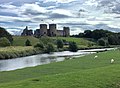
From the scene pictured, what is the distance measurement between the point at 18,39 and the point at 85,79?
17180 centimetres

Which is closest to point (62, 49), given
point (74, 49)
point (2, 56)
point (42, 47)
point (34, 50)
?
point (74, 49)

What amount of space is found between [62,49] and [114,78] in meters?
138

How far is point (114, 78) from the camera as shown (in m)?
25.1

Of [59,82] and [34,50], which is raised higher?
[59,82]

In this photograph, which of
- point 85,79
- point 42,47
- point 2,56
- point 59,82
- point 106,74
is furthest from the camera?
point 42,47

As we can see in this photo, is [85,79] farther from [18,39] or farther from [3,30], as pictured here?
[18,39]

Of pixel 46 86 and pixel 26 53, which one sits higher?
pixel 46 86

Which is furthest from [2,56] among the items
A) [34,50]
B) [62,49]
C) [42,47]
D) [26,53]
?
[62,49]

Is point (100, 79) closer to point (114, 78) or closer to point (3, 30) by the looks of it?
point (114, 78)

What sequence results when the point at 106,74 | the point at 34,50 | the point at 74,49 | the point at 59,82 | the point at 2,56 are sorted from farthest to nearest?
the point at 74,49 → the point at 34,50 → the point at 2,56 → the point at 106,74 → the point at 59,82

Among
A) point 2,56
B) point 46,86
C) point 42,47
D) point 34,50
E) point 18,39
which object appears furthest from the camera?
point 18,39

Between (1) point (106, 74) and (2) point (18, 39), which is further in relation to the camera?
(2) point (18, 39)

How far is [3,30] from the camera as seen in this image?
166250 millimetres

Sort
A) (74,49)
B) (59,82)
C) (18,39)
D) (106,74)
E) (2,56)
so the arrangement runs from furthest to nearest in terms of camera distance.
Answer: (18,39)
(74,49)
(2,56)
(106,74)
(59,82)
